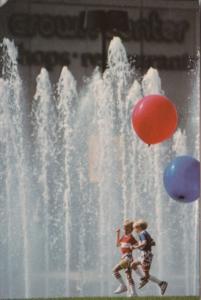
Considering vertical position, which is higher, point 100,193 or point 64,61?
point 64,61

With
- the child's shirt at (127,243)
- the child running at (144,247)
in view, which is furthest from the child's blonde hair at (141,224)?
the child's shirt at (127,243)

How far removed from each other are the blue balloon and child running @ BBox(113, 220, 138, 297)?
0.74 m

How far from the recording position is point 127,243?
8.01m

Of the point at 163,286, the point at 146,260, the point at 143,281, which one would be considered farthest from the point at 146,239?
the point at 163,286

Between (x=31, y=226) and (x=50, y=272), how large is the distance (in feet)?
1.48

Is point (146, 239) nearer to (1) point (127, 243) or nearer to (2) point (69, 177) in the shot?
(1) point (127, 243)

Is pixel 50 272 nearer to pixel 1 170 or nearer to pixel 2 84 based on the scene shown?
pixel 1 170

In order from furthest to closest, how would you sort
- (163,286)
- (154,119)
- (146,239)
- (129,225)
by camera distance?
(163,286), (129,225), (146,239), (154,119)

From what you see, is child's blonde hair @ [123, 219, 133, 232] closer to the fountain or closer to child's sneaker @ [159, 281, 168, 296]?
the fountain

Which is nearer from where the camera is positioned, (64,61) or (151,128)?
(151,128)

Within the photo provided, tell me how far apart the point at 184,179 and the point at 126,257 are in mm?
1066

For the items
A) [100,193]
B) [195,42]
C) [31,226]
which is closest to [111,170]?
[100,193]

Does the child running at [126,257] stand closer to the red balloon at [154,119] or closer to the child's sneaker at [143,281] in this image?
the child's sneaker at [143,281]

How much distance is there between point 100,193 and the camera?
8250mm
